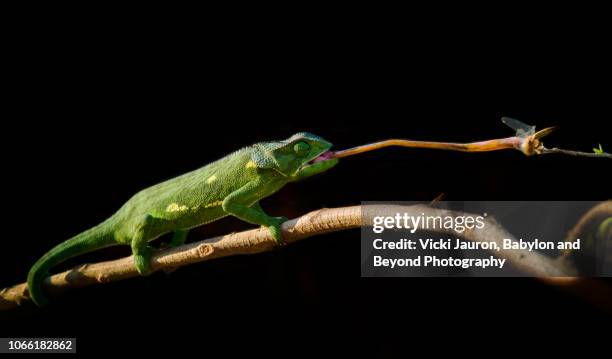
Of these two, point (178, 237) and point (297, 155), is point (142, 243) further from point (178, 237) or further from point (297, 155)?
point (297, 155)

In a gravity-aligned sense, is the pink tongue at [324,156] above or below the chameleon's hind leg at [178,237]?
above

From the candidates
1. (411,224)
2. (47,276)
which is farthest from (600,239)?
(47,276)

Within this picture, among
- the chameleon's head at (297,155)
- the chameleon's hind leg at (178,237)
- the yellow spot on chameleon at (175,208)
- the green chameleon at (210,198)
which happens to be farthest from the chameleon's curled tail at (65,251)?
the chameleon's head at (297,155)

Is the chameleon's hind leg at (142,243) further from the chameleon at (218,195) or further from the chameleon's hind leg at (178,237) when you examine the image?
the chameleon's hind leg at (178,237)

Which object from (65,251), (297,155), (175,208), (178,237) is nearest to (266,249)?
(297,155)

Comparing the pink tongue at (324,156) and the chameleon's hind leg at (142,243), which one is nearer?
the pink tongue at (324,156)

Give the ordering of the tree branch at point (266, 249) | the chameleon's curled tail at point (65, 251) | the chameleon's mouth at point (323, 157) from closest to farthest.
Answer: the tree branch at point (266, 249) < the chameleon's mouth at point (323, 157) < the chameleon's curled tail at point (65, 251)

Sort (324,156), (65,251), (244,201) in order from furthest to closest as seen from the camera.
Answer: (65,251)
(244,201)
(324,156)

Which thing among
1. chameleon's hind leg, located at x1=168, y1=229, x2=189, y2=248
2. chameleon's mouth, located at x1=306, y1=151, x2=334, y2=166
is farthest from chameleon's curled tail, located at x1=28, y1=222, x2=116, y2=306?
chameleon's mouth, located at x1=306, y1=151, x2=334, y2=166
